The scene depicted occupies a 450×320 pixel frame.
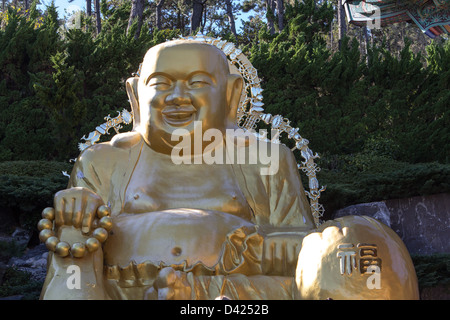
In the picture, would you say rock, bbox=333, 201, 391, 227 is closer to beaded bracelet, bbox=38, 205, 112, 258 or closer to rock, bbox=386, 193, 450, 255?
rock, bbox=386, 193, 450, 255

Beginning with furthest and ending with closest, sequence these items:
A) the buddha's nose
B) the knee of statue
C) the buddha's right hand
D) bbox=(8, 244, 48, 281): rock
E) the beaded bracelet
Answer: bbox=(8, 244, 48, 281): rock
the buddha's nose
the buddha's right hand
the beaded bracelet
the knee of statue

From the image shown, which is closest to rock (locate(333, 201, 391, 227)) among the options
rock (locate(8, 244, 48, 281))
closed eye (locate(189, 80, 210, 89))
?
rock (locate(8, 244, 48, 281))

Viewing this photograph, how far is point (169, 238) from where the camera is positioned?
2826 millimetres

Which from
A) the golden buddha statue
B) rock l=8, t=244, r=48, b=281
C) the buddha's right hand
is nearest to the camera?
the golden buddha statue

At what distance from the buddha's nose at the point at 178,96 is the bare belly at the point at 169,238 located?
21.9 inches

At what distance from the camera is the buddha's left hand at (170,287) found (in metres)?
2.46

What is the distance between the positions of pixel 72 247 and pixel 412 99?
745 cm

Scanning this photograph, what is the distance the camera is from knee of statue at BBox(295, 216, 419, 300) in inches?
93.0

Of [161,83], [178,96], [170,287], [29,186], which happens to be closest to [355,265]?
[170,287]

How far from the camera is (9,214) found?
6.72 meters

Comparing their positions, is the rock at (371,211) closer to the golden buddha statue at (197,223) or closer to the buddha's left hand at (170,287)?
the golden buddha statue at (197,223)

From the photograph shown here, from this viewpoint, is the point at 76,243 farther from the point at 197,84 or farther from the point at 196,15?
the point at 196,15
